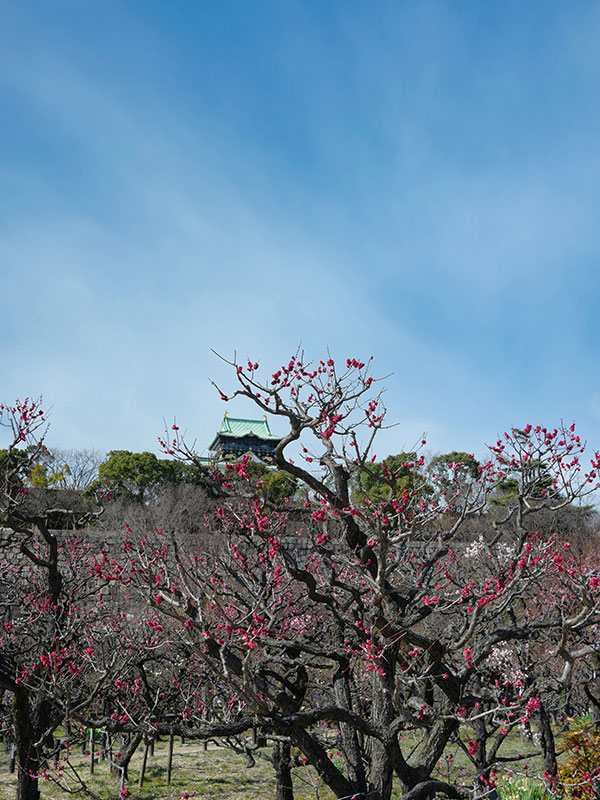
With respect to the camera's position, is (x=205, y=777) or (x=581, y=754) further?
(x=205, y=777)

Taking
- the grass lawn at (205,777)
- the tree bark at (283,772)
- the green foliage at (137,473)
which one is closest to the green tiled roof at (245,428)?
the green foliage at (137,473)

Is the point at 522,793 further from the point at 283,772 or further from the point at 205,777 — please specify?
the point at 205,777

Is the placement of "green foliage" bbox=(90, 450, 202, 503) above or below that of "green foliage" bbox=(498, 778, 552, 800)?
above

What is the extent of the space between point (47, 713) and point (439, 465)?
30556 mm

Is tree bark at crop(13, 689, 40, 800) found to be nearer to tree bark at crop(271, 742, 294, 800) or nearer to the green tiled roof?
tree bark at crop(271, 742, 294, 800)

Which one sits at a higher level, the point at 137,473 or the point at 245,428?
the point at 245,428

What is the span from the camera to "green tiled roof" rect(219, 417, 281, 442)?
175 feet

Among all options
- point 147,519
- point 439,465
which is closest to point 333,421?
point 147,519

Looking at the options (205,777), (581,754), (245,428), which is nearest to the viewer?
(581,754)

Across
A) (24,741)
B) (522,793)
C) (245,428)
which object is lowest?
(522,793)

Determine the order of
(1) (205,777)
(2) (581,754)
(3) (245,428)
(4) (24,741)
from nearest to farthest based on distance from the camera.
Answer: (4) (24,741), (2) (581,754), (1) (205,777), (3) (245,428)

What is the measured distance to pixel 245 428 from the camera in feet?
182

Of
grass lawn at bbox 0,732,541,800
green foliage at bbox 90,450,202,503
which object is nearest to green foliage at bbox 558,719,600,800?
grass lawn at bbox 0,732,541,800

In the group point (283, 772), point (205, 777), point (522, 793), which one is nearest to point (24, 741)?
point (283, 772)
